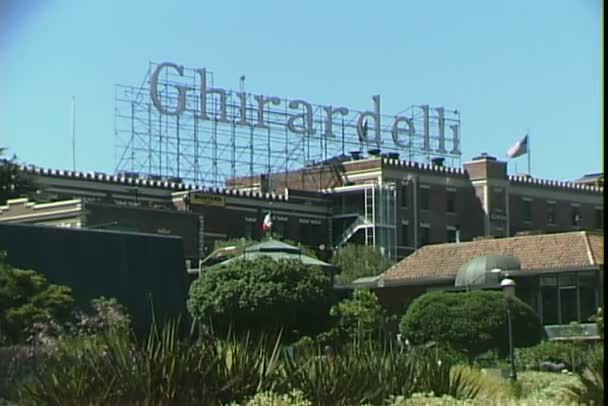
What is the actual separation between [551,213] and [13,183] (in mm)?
44025

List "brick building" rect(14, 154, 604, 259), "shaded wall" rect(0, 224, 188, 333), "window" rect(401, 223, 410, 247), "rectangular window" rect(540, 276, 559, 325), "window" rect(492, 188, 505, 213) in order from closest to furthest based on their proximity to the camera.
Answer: "shaded wall" rect(0, 224, 188, 333), "rectangular window" rect(540, 276, 559, 325), "brick building" rect(14, 154, 604, 259), "window" rect(401, 223, 410, 247), "window" rect(492, 188, 505, 213)

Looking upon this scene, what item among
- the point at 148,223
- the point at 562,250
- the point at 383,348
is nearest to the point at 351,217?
the point at 148,223

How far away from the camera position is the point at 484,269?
5625 centimetres

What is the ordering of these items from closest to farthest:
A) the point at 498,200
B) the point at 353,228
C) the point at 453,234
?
the point at 353,228, the point at 453,234, the point at 498,200

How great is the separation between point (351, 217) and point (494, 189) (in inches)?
429

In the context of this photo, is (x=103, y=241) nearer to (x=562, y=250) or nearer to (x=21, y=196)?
(x=562, y=250)

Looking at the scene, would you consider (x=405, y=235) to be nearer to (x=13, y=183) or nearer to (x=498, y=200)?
(x=498, y=200)

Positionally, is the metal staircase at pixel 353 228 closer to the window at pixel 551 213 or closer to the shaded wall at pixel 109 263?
the window at pixel 551 213

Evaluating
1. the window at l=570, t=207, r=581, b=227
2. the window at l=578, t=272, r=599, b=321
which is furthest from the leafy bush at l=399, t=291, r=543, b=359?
the window at l=570, t=207, r=581, b=227

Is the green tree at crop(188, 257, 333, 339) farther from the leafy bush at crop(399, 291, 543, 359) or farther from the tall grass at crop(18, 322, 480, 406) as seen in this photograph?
the tall grass at crop(18, 322, 480, 406)

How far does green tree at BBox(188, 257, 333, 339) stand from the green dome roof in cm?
1344

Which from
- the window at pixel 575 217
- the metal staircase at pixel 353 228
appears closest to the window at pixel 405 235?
the metal staircase at pixel 353 228

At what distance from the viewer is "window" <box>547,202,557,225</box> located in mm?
105250

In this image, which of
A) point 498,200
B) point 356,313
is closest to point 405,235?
point 498,200
